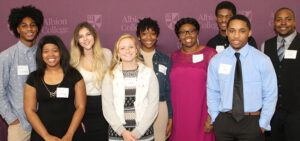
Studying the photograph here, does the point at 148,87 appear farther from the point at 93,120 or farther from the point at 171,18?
the point at 171,18

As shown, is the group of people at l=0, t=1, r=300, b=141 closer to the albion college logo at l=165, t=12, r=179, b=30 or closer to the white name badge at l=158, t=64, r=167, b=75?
the white name badge at l=158, t=64, r=167, b=75

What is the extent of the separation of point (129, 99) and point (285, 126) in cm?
193

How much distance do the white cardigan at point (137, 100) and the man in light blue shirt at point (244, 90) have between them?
2.13ft

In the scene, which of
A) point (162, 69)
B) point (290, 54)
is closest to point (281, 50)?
point (290, 54)

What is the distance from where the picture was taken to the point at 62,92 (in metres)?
2.44

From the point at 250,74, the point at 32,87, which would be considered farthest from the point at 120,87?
the point at 250,74

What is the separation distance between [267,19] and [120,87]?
2998mm

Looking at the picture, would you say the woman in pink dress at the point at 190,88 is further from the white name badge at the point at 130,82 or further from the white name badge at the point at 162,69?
the white name badge at the point at 130,82

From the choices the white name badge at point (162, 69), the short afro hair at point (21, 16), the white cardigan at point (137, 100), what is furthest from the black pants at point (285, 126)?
the short afro hair at point (21, 16)

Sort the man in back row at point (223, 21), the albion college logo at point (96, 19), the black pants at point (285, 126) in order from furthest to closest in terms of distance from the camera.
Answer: the albion college logo at point (96, 19), the man in back row at point (223, 21), the black pants at point (285, 126)

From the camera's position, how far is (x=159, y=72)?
2957mm

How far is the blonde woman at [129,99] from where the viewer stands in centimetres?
240

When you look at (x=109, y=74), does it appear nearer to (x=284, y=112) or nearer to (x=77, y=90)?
(x=77, y=90)

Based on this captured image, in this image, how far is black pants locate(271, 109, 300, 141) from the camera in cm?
284
